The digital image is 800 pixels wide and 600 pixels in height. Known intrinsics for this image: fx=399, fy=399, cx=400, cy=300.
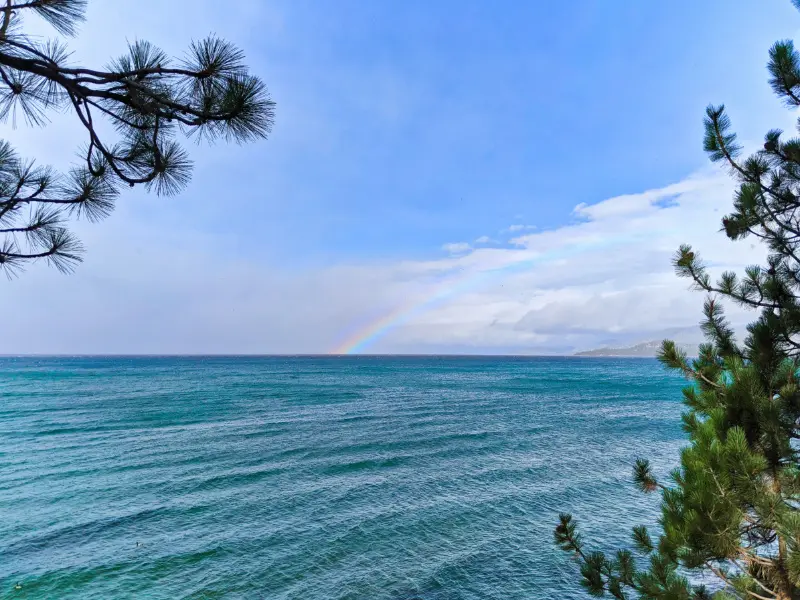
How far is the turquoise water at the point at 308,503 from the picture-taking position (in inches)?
372

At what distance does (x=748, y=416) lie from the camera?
412 cm

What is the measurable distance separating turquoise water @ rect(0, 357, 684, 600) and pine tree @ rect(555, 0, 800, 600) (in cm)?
622

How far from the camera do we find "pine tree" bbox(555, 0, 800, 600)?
3691mm

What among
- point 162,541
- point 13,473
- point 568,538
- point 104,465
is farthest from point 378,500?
point 13,473

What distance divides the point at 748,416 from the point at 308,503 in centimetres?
1324

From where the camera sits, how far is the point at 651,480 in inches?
241

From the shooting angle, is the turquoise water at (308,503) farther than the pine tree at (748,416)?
Yes

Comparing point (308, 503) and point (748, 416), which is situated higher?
point (748, 416)

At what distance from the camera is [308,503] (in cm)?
1386

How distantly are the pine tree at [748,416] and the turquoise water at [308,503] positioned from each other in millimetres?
6216

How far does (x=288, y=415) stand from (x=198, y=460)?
1329 cm

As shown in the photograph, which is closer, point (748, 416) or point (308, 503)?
point (748, 416)

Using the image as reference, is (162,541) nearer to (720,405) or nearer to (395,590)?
(395,590)

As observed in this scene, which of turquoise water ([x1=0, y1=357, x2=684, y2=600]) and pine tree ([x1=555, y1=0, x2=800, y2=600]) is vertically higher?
pine tree ([x1=555, y1=0, x2=800, y2=600])
